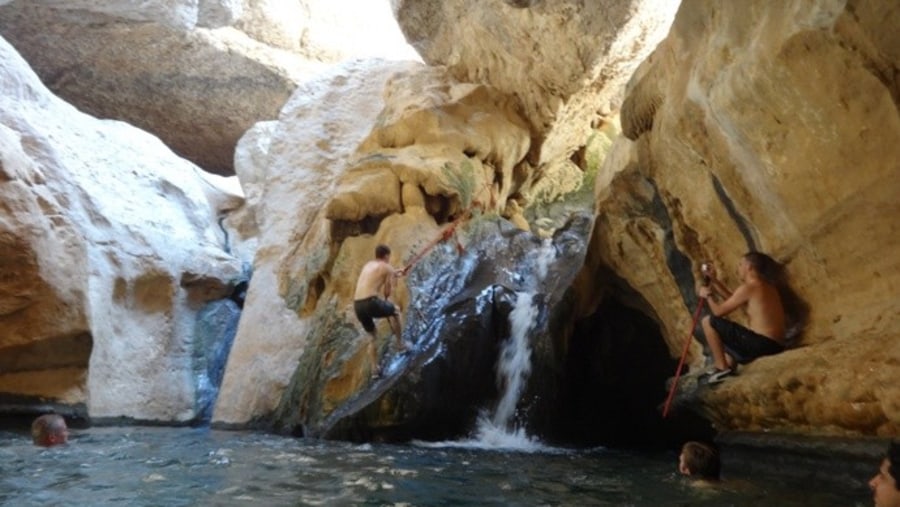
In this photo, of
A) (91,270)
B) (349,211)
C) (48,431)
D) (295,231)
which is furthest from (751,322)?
(91,270)

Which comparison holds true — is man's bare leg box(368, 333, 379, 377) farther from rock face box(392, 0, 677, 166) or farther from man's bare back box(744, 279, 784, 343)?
rock face box(392, 0, 677, 166)

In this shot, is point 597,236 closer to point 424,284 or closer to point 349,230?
point 424,284

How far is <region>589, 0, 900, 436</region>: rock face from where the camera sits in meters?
4.32

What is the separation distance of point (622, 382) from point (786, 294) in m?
4.11

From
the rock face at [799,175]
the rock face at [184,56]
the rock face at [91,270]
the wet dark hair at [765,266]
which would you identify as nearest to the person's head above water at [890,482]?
the rock face at [799,175]

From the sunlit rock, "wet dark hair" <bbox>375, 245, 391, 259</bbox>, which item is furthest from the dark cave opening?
the sunlit rock

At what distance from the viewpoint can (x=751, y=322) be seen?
5.60m

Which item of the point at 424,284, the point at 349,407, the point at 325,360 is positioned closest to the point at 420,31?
the point at 424,284

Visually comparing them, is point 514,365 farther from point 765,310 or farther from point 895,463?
point 895,463

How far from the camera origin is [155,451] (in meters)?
7.05

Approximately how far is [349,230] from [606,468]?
537cm

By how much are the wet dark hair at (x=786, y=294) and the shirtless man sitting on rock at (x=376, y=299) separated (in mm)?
3904

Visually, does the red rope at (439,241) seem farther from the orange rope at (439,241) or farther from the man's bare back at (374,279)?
the man's bare back at (374,279)

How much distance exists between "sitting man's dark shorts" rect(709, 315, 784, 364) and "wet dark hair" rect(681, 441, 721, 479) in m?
0.68
